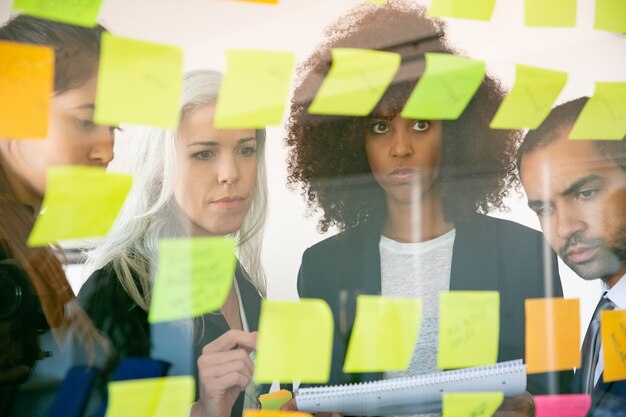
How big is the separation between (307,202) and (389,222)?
0.64ft

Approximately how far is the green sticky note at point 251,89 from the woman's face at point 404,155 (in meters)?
0.23

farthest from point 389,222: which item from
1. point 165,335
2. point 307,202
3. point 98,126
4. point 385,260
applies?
point 98,126

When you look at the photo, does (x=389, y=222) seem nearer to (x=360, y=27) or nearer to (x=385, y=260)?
(x=385, y=260)

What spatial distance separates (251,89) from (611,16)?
0.90m

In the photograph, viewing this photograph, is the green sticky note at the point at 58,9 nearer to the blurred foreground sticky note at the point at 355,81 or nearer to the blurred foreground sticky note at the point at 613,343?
the blurred foreground sticky note at the point at 355,81

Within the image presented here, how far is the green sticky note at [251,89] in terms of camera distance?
4.42 feet

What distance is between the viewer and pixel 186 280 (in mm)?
1305

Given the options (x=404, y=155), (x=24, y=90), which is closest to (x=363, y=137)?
(x=404, y=155)

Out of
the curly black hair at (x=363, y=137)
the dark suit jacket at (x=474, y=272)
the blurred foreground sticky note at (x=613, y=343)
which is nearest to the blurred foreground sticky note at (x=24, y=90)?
the curly black hair at (x=363, y=137)

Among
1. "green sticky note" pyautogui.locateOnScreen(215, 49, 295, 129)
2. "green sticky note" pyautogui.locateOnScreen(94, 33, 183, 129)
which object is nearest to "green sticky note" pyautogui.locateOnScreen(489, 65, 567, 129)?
"green sticky note" pyautogui.locateOnScreen(215, 49, 295, 129)

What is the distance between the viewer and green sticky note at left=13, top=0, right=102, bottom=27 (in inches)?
47.6

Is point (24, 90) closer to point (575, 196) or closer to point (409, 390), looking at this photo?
point (409, 390)

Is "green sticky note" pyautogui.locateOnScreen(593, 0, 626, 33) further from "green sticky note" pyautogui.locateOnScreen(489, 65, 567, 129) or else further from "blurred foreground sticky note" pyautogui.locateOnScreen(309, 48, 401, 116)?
"blurred foreground sticky note" pyautogui.locateOnScreen(309, 48, 401, 116)

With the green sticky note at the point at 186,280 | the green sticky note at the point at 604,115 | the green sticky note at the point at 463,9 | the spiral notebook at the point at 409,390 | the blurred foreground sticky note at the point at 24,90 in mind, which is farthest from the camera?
the green sticky note at the point at 604,115
